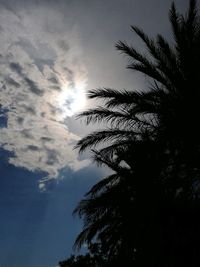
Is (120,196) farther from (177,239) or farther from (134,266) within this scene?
(177,239)

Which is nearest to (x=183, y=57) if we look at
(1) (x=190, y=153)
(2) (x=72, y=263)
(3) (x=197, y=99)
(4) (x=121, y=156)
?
(3) (x=197, y=99)

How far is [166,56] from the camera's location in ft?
29.5

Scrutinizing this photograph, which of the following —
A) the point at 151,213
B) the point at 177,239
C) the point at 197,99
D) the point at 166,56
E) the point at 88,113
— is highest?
the point at 88,113

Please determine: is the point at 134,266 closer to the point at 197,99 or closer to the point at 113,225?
the point at 113,225

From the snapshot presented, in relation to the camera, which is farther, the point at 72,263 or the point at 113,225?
the point at 72,263

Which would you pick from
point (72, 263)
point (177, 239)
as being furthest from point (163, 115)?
point (72, 263)

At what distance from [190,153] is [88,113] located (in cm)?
353

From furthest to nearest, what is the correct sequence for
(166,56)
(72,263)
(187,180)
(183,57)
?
(72,263)
(166,56)
(183,57)
(187,180)

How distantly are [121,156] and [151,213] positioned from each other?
195 centimetres

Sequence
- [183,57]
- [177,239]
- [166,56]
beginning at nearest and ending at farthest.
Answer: [177,239] < [183,57] < [166,56]

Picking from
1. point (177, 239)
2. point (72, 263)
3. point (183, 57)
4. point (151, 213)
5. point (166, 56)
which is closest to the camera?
point (177, 239)

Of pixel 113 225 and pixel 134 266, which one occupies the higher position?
pixel 113 225

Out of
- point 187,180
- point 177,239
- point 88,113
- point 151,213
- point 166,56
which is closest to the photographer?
point 177,239

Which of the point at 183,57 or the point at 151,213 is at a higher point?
the point at 183,57
